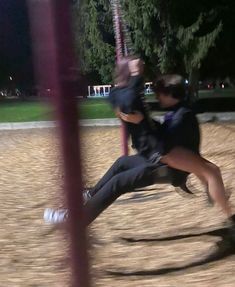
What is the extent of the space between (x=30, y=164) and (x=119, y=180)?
6.21 meters

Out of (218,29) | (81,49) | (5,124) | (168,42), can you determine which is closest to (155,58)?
(168,42)

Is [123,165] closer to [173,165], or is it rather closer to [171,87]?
[173,165]

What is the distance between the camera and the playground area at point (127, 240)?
168 inches

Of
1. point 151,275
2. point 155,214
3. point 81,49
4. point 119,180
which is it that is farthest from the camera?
point 155,214

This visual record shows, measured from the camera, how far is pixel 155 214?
6328 millimetres

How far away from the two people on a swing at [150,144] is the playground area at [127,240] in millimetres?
296

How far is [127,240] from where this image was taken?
5344 millimetres

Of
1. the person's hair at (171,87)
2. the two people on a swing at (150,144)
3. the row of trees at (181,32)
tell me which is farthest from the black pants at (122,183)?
the row of trees at (181,32)

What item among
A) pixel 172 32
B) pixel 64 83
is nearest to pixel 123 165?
pixel 64 83

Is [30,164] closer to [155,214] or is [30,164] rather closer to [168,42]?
[155,214]

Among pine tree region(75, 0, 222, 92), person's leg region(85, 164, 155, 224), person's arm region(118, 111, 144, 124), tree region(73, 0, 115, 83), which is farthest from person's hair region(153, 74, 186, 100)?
tree region(73, 0, 115, 83)

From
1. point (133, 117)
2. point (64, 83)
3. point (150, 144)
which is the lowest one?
point (150, 144)

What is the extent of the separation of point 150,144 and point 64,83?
3265 millimetres

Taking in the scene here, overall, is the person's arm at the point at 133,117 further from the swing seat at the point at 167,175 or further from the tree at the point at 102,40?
the tree at the point at 102,40
